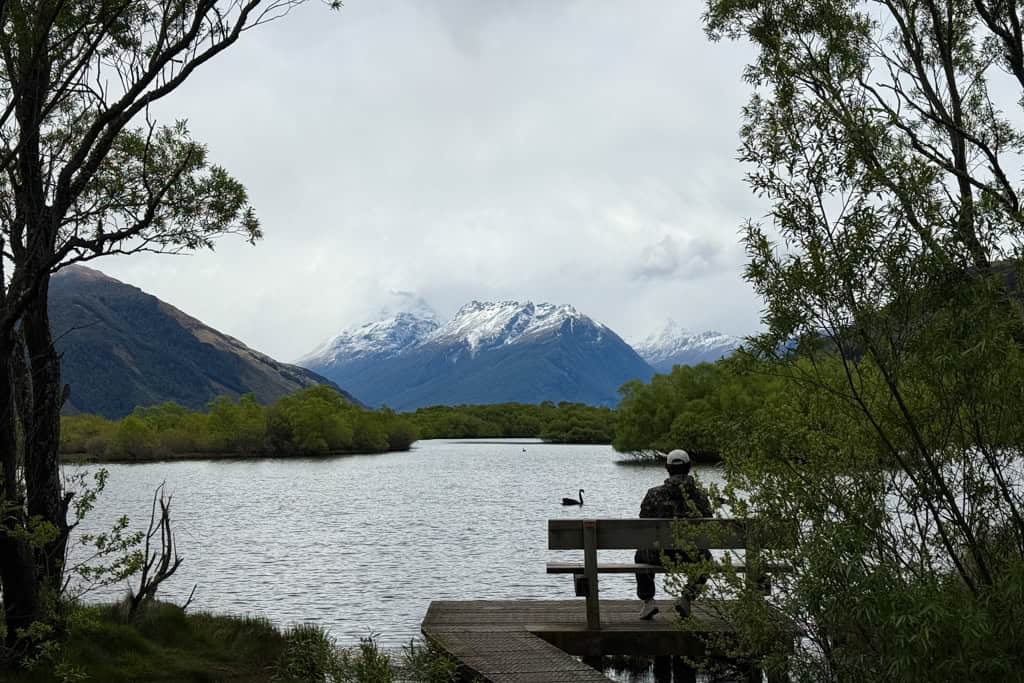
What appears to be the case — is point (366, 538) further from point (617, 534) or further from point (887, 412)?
point (887, 412)

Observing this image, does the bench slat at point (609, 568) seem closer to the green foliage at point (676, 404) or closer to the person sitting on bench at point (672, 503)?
the person sitting on bench at point (672, 503)

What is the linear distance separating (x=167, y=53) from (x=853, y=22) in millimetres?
8814

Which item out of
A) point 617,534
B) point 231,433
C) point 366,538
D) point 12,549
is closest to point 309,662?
point 12,549

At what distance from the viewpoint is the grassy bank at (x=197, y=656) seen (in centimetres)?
998

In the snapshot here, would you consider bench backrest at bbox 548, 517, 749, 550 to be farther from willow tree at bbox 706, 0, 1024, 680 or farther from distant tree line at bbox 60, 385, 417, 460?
distant tree line at bbox 60, 385, 417, 460

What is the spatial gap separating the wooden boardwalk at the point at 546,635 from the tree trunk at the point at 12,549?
13.9ft

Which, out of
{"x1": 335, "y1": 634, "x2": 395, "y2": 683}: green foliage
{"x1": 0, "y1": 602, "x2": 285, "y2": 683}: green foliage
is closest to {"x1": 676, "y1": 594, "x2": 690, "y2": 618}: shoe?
{"x1": 335, "y1": 634, "x2": 395, "y2": 683}: green foliage

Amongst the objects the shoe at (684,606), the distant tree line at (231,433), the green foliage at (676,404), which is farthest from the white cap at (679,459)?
the distant tree line at (231,433)

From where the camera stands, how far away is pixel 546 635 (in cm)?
1177

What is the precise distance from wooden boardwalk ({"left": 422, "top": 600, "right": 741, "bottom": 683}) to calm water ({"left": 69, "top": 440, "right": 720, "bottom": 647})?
4.27 metres

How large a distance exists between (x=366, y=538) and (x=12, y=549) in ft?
84.1

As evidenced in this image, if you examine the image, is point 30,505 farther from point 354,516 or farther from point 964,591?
point 354,516

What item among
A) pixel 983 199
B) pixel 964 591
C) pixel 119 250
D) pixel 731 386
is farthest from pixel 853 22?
pixel 731 386

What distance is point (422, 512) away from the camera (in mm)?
46031
